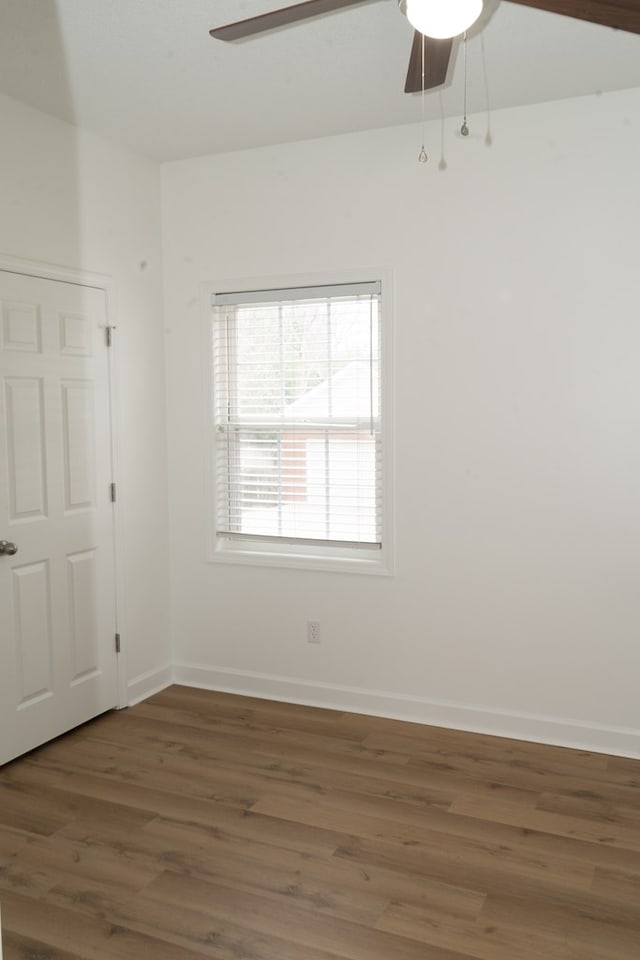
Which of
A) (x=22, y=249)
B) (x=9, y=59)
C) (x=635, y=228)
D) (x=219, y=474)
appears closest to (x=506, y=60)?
(x=635, y=228)

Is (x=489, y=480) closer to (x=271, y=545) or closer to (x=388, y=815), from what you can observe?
(x=271, y=545)

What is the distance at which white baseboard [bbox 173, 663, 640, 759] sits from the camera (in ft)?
11.4

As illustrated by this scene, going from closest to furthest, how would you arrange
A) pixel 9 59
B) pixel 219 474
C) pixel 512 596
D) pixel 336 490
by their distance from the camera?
pixel 9 59 → pixel 512 596 → pixel 336 490 → pixel 219 474

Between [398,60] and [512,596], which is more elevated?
[398,60]

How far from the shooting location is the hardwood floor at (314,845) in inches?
90.2

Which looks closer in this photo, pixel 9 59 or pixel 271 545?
pixel 9 59

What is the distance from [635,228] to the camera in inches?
129

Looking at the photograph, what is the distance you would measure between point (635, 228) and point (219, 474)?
2307 millimetres

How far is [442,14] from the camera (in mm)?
1797

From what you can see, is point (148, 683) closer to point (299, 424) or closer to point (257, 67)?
point (299, 424)

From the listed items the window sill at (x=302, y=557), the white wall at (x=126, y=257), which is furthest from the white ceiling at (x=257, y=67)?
the window sill at (x=302, y=557)

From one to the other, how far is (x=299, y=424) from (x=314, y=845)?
1994 millimetres

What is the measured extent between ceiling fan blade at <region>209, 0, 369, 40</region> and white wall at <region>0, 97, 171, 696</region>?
1.56m

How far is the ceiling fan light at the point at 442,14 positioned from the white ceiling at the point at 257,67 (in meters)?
0.76
